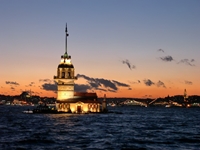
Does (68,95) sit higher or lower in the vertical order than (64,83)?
lower

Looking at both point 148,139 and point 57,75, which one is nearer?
point 148,139

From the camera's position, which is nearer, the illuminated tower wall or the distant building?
the distant building

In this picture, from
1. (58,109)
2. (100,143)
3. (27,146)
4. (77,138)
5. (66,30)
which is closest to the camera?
(27,146)

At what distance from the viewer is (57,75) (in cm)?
12912

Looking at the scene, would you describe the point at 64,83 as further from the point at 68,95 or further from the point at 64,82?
the point at 68,95

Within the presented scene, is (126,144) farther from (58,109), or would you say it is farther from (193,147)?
(58,109)

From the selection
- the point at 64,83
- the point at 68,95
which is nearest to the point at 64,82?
the point at 64,83

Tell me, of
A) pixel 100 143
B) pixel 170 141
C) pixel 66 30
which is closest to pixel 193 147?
pixel 170 141

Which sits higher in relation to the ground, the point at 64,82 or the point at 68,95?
the point at 64,82

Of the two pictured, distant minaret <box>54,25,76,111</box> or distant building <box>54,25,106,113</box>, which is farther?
distant minaret <box>54,25,76,111</box>

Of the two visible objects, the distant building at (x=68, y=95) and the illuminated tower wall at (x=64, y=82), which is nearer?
the distant building at (x=68, y=95)

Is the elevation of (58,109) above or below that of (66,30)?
below

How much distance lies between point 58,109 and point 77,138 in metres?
76.8

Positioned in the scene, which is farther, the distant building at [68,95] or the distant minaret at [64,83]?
the distant minaret at [64,83]
